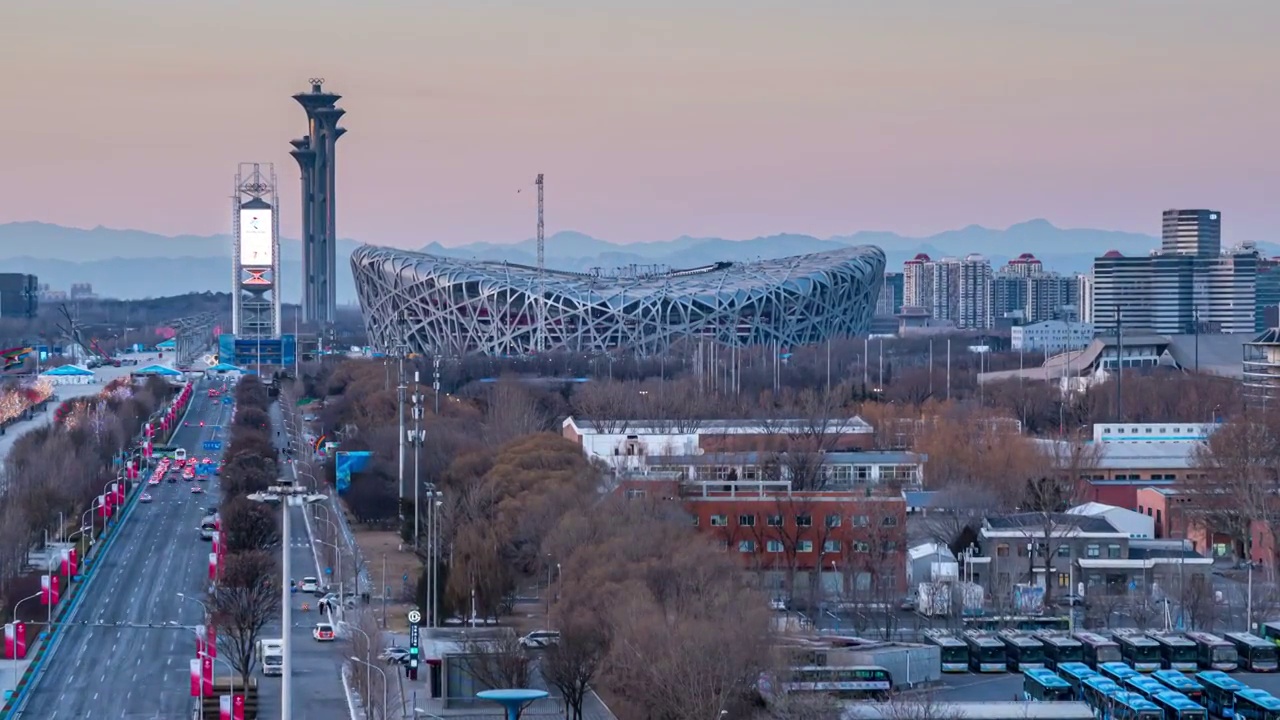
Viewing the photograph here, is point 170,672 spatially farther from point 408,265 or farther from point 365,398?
point 408,265

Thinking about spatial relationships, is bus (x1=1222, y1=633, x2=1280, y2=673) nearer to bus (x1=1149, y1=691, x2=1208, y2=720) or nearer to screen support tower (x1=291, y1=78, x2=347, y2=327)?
bus (x1=1149, y1=691, x2=1208, y2=720)

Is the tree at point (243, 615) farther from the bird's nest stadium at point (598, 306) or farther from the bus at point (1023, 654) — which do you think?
the bird's nest stadium at point (598, 306)

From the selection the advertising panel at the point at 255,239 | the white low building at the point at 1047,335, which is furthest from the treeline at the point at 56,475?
the white low building at the point at 1047,335

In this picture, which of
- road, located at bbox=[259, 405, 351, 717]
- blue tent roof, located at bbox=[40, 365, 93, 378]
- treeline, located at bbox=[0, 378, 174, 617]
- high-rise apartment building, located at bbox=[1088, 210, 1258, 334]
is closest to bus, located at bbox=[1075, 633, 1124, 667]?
road, located at bbox=[259, 405, 351, 717]

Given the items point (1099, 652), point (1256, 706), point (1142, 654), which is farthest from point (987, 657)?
point (1256, 706)

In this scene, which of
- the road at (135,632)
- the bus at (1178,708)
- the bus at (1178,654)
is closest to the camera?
the bus at (1178,708)
